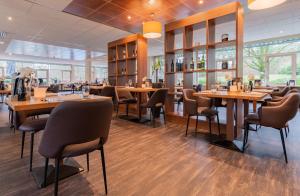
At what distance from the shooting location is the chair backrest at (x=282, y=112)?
2.11m

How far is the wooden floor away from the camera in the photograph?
63.7 inches

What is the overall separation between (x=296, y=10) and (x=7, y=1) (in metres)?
7.61

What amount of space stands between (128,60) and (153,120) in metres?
2.71

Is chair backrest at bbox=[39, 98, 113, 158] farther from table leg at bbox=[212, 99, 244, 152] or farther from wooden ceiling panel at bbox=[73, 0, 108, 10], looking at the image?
wooden ceiling panel at bbox=[73, 0, 108, 10]

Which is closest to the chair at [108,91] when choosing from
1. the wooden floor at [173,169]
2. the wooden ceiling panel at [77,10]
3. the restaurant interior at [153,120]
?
the restaurant interior at [153,120]

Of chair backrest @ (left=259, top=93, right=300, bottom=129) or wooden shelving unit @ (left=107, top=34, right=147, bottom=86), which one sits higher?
wooden shelving unit @ (left=107, top=34, right=147, bottom=86)

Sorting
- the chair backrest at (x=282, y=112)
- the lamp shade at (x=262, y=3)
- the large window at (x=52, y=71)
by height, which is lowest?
the chair backrest at (x=282, y=112)

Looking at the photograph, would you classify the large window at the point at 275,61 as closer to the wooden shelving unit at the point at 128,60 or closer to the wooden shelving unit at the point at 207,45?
the wooden shelving unit at the point at 207,45

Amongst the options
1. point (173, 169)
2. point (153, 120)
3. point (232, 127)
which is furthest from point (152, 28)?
point (173, 169)

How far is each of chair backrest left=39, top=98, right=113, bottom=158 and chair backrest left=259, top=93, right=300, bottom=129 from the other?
206 cm

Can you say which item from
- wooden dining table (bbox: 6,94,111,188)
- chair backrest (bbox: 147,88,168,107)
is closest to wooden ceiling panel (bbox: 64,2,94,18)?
chair backrest (bbox: 147,88,168,107)

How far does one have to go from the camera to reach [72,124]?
1187 mm

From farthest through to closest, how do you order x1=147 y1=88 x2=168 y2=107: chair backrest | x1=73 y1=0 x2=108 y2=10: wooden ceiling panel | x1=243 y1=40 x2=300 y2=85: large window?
x1=243 y1=40 x2=300 y2=85: large window
x1=73 y1=0 x2=108 y2=10: wooden ceiling panel
x1=147 y1=88 x2=168 y2=107: chair backrest

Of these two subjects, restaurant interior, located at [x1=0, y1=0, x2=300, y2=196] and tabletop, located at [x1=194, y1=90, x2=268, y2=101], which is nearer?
restaurant interior, located at [x1=0, y1=0, x2=300, y2=196]
